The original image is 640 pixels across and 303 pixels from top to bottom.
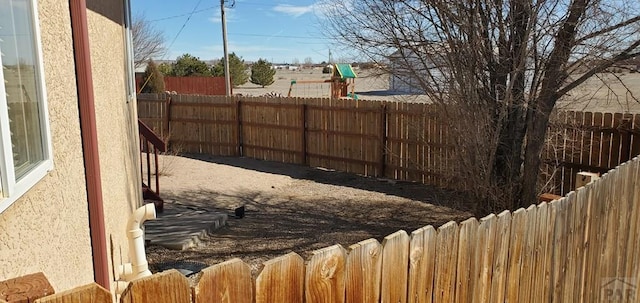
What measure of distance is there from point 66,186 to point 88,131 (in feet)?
1.50

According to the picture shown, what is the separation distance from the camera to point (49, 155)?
239cm

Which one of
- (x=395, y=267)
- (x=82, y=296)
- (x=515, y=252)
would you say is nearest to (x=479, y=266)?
(x=515, y=252)

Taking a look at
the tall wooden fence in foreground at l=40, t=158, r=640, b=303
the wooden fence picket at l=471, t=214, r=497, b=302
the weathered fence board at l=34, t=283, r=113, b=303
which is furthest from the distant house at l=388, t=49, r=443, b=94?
the weathered fence board at l=34, t=283, r=113, b=303

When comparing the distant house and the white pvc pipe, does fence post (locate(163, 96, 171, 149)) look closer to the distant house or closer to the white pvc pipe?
the distant house

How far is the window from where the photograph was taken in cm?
185

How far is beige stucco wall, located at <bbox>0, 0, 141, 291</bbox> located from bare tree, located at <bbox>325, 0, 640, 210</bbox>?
3476mm

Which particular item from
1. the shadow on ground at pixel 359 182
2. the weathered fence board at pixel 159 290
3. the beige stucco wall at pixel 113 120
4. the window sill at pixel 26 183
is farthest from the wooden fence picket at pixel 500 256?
the shadow on ground at pixel 359 182

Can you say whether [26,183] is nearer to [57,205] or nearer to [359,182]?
[57,205]

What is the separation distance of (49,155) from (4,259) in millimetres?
716

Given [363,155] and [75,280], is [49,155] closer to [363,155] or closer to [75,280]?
[75,280]

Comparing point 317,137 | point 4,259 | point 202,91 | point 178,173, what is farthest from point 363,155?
point 202,91

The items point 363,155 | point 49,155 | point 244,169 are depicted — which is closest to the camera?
point 49,155

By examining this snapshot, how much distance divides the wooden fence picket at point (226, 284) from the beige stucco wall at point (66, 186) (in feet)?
2.91

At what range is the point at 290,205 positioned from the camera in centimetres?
905
